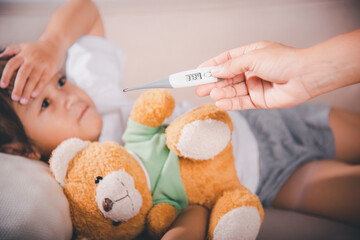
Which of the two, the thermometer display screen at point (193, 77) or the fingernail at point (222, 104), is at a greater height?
the thermometer display screen at point (193, 77)

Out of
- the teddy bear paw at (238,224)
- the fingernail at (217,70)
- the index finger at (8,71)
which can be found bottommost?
the teddy bear paw at (238,224)

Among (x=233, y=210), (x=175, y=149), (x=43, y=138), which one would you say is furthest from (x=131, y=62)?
(x=233, y=210)

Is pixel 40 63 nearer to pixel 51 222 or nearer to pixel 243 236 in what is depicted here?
pixel 51 222

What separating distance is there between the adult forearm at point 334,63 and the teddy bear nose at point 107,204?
0.39 meters

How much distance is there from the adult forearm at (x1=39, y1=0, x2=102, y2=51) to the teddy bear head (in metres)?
0.44

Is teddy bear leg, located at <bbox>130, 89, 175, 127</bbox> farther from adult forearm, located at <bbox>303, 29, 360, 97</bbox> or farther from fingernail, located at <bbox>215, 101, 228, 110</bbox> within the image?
adult forearm, located at <bbox>303, 29, 360, 97</bbox>

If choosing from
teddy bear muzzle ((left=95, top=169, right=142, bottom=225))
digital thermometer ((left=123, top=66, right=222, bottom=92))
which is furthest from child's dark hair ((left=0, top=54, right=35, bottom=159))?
digital thermometer ((left=123, top=66, right=222, bottom=92))

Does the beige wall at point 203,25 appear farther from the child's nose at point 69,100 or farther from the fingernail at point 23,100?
the fingernail at point 23,100

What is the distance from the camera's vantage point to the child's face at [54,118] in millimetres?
604

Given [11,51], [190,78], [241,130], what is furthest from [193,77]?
[11,51]

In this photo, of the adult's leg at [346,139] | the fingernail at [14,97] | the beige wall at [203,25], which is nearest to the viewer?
the fingernail at [14,97]

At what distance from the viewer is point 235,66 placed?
391 millimetres

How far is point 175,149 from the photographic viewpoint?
47cm

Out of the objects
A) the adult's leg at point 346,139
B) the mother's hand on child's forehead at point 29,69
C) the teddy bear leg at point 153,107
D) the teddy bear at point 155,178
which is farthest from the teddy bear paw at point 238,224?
the mother's hand on child's forehead at point 29,69
